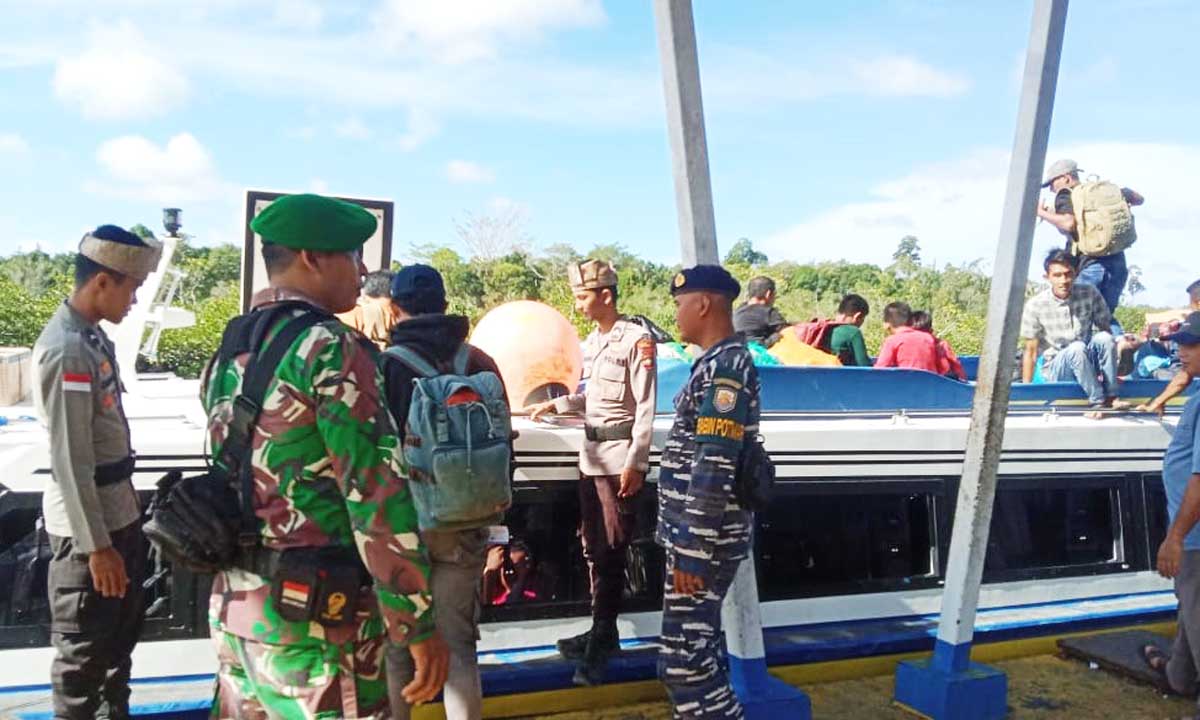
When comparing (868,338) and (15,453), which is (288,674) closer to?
(15,453)

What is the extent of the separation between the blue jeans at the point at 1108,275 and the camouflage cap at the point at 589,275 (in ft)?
11.5

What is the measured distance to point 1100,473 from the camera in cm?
509

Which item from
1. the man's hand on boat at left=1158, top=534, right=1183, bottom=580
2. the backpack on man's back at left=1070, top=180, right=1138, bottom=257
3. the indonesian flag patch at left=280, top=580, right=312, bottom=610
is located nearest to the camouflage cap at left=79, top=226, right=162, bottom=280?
the indonesian flag patch at left=280, top=580, right=312, bottom=610

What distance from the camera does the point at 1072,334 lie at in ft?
18.1

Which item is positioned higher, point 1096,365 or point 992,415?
point 1096,365

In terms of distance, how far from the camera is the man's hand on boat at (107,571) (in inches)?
110

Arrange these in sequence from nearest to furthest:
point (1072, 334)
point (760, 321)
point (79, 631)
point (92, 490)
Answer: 1. point (92, 490)
2. point (79, 631)
3. point (760, 321)
4. point (1072, 334)

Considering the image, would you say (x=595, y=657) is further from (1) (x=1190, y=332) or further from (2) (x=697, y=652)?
(1) (x=1190, y=332)

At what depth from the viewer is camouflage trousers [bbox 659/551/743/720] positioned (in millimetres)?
3168

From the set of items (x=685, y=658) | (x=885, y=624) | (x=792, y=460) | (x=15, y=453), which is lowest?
(x=885, y=624)

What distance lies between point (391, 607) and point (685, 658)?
1515mm

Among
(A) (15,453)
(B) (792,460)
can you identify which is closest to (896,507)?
(B) (792,460)

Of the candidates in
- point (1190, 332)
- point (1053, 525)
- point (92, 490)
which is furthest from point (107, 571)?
point (1053, 525)

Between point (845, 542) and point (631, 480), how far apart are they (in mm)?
1340
